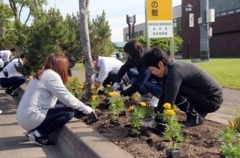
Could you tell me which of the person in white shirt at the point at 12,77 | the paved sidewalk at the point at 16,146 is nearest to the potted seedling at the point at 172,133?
the paved sidewalk at the point at 16,146

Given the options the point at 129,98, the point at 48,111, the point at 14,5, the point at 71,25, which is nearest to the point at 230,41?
the point at 14,5

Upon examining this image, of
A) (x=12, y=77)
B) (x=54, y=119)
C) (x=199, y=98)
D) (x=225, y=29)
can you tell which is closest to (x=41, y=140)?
(x=54, y=119)

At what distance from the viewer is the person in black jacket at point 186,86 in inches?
154

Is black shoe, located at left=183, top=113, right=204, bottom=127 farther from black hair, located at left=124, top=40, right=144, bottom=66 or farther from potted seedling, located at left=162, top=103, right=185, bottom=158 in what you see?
black hair, located at left=124, top=40, right=144, bottom=66

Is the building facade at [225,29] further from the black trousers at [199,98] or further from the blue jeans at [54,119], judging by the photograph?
the blue jeans at [54,119]

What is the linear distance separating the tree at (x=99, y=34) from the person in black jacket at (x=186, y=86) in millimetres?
5300

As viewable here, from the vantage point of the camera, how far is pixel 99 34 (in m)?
9.32

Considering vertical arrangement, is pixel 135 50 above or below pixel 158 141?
above

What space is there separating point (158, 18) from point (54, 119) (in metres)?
3.51

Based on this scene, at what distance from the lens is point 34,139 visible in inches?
190

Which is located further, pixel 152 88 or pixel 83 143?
pixel 152 88

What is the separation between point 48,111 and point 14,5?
19843 mm

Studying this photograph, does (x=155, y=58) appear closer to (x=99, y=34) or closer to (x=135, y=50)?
(x=135, y=50)

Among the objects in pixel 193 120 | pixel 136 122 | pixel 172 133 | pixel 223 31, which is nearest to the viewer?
pixel 172 133
